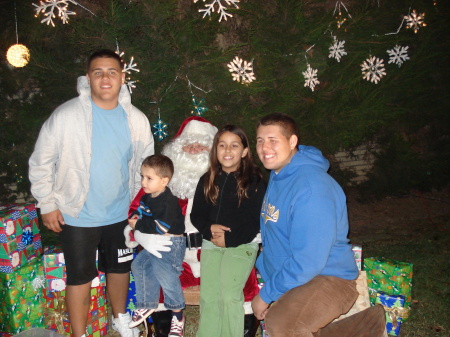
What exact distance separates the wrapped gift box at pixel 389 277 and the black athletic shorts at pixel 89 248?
215 cm

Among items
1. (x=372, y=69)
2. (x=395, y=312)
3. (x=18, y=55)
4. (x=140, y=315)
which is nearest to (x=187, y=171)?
→ (x=140, y=315)

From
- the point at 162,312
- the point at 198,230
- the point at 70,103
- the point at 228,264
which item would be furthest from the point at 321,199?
the point at 70,103

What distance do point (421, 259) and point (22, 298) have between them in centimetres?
438

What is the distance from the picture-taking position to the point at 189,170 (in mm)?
3217

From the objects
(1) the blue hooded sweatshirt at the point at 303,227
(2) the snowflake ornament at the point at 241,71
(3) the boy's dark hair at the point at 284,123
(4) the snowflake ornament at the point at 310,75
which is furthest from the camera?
(4) the snowflake ornament at the point at 310,75

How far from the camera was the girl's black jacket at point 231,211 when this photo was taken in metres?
2.82

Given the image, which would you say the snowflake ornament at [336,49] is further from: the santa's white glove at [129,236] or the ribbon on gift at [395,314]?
the santa's white glove at [129,236]

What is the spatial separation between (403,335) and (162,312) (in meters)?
2.00

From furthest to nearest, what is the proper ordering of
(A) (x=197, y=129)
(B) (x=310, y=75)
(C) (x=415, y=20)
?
(C) (x=415, y=20) < (B) (x=310, y=75) < (A) (x=197, y=129)

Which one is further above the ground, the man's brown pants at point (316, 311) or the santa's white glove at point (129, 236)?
the santa's white glove at point (129, 236)

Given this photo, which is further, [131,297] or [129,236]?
[131,297]

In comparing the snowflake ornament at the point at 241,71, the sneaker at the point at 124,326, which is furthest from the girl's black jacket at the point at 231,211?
the snowflake ornament at the point at 241,71

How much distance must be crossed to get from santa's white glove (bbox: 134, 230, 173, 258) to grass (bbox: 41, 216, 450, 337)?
878 millimetres

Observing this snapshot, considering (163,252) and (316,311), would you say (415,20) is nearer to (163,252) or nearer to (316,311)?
(316,311)
